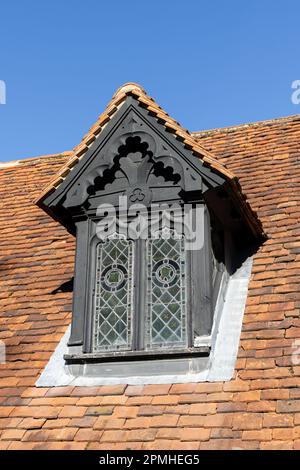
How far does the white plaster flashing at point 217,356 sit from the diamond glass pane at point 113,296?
1.03 ft

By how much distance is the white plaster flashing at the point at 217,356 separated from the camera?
4668 mm

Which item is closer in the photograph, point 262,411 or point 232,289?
point 262,411

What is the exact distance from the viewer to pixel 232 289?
18.2 feet

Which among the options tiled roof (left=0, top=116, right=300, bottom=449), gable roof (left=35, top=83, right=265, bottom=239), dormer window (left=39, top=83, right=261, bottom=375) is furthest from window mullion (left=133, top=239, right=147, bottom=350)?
gable roof (left=35, top=83, right=265, bottom=239)

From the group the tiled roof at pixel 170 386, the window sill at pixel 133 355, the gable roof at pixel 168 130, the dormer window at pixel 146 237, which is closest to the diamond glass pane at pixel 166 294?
the dormer window at pixel 146 237

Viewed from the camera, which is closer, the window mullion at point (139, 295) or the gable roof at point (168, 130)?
the window mullion at point (139, 295)

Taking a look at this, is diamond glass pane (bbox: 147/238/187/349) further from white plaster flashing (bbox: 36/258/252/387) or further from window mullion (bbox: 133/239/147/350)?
white plaster flashing (bbox: 36/258/252/387)

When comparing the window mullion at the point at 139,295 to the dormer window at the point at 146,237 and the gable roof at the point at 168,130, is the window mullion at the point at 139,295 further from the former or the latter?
the gable roof at the point at 168,130

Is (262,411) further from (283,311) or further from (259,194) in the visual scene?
(259,194)

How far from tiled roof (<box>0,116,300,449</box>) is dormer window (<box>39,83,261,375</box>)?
12.9 inches

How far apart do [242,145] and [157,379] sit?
4505 millimetres

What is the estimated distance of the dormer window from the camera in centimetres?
503

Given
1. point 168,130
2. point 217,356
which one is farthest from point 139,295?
point 168,130
